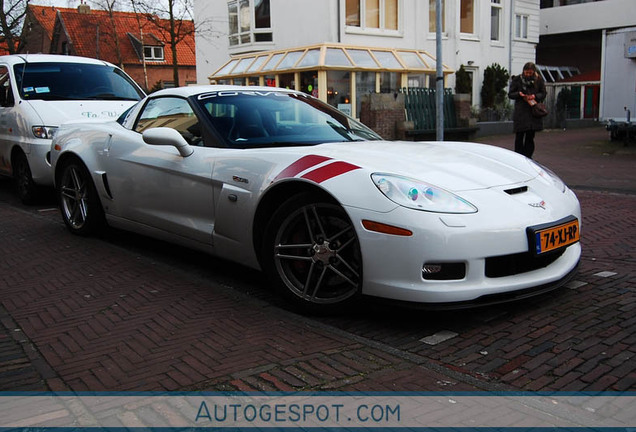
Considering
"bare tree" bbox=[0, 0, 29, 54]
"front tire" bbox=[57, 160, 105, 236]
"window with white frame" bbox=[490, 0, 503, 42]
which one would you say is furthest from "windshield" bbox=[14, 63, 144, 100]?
"window with white frame" bbox=[490, 0, 503, 42]

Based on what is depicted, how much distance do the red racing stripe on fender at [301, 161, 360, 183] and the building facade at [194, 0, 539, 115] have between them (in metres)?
18.4

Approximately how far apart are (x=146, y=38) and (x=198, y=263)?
4877 centimetres

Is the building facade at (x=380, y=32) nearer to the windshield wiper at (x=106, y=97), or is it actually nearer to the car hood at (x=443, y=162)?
the windshield wiper at (x=106, y=97)

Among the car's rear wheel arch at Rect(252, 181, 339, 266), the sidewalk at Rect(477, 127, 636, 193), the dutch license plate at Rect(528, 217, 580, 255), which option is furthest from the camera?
the sidewalk at Rect(477, 127, 636, 193)

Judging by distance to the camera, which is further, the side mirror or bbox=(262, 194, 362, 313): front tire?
the side mirror

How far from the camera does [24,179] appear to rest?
8.27 meters

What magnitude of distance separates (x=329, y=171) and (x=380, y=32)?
23.0m

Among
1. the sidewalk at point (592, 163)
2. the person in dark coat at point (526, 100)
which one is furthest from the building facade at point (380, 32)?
the person in dark coat at point (526, 100)

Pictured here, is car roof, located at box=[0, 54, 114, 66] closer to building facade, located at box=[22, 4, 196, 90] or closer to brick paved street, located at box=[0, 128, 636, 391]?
brick paved street, located at box=[0, 128, 636, 391]

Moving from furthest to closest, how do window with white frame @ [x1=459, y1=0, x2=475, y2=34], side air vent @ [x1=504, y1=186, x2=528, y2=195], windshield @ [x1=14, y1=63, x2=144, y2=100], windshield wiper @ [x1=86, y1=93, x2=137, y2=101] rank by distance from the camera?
window with white frame @ [x1=459, y1=0, x2=475, y2=34], windshield wiper @ [x1=86, y1=93, x2=137, y2=101], windshield @ [x1=14, y1=63, x2=144, y2=100], side air vent @ [x1=504, y1=186, x2=528, y2=195]

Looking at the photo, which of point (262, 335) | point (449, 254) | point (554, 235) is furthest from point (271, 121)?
point (554, 235)

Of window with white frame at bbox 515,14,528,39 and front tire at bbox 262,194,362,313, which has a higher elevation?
window with white frame at bbox 515,14,528,39

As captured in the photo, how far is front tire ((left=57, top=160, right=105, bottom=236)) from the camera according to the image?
19.4 feet

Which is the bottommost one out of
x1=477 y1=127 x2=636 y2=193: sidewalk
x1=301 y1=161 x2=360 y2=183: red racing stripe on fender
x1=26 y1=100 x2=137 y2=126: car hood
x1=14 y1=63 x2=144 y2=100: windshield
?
x1=477 y1=127 x2=636 y2=193: sidewalk
